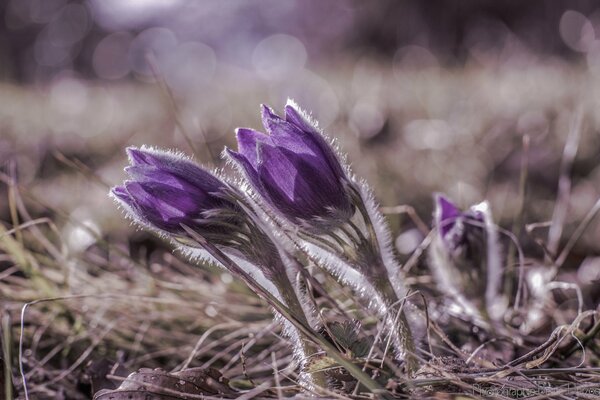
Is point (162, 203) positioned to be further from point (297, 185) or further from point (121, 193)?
point (297, 185)

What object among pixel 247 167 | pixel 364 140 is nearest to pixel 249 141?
pixel 247 167

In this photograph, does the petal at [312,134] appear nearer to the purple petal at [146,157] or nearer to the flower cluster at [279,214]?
the flower cluster at [279,214]

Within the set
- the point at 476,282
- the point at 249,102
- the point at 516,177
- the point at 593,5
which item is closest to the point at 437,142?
the point at 516,177

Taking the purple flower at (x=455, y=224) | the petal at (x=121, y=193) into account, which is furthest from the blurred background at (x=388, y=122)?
the petal at (x=121, y=193)

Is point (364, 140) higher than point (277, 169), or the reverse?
point (277, 169)

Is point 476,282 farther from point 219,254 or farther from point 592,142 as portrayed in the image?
point 592,142
